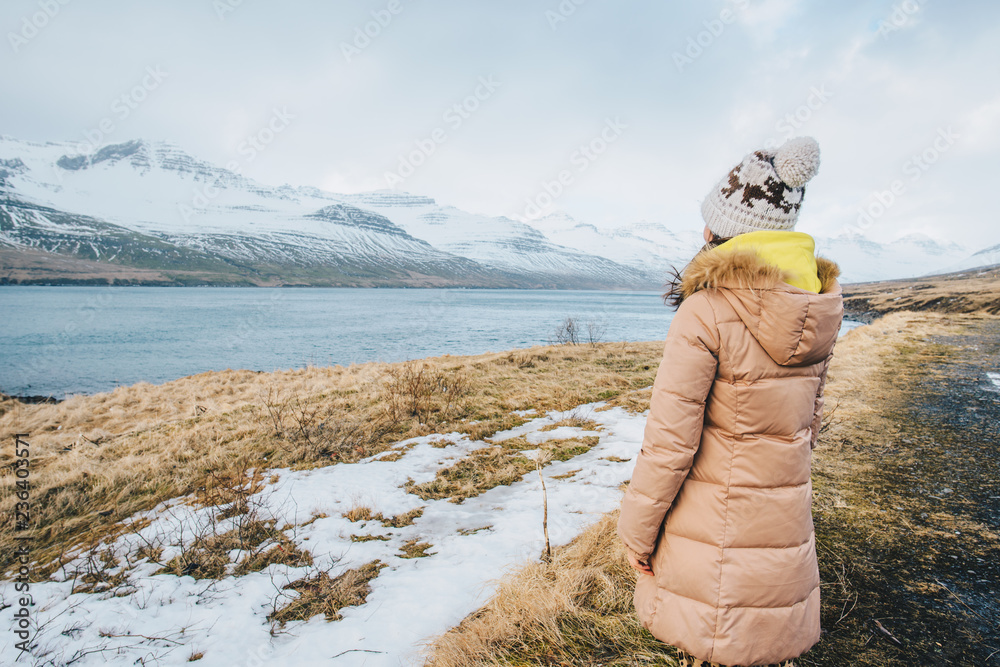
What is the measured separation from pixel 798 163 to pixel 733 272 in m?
0.67

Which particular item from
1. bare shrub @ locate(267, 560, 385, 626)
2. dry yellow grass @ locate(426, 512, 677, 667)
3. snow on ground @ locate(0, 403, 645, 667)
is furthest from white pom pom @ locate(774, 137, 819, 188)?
bare shrub @ locate(267, 560, 385, 626)

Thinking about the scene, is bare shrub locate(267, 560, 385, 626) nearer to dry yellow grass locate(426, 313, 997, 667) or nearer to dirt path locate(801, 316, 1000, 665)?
dry yellow grass locate(426, 313, 997, 667)

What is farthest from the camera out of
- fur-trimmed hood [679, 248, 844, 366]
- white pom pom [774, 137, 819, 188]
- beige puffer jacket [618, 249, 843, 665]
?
white pom pom [774, 137, 819, 188]

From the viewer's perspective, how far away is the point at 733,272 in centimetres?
179

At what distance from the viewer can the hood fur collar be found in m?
1.75

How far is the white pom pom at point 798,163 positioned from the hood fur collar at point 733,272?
19.7 inches

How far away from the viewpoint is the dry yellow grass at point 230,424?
237 inches

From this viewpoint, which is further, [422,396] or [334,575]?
[422,396]

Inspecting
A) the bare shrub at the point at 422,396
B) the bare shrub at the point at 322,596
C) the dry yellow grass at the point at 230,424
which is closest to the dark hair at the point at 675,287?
the bare shrub at the point at 322,596

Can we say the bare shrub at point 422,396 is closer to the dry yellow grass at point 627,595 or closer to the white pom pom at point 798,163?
the dry yellow grass at point 627,595

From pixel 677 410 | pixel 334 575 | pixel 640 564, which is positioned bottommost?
pixel 334 575

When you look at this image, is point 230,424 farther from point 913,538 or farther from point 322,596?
point 913,538

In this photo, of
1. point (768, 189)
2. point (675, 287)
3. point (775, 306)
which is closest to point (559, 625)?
point (675, 287)

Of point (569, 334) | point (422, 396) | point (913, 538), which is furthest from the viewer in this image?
point (569, 334)
